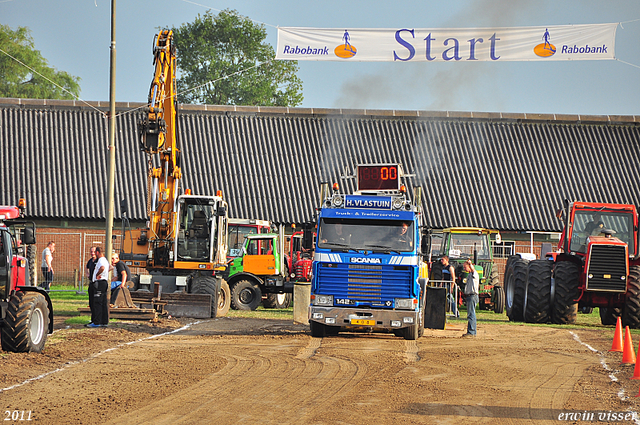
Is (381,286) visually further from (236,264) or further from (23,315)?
(236,264)

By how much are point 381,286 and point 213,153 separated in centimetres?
2315

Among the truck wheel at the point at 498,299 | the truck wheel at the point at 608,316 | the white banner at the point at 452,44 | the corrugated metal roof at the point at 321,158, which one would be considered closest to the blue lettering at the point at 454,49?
the white banner at the point at 452,44

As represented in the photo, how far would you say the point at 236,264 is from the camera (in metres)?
25.5

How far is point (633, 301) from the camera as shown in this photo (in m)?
19.2

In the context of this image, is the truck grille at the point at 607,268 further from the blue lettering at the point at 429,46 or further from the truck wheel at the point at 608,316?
the blue lettering at the point at 429,46

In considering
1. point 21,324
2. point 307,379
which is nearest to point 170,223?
point 21,324

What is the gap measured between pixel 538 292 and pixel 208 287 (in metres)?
8.76

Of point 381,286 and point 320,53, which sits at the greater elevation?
point 320,53

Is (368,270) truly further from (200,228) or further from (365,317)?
(200,228)

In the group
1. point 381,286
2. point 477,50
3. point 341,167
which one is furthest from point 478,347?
point 341,167

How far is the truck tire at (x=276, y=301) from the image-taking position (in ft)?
87.0

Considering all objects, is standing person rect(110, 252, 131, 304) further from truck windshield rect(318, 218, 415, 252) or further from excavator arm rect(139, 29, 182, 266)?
truck windshield rect(318, 218, 415, 252)

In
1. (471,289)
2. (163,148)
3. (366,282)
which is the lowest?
(471,289)

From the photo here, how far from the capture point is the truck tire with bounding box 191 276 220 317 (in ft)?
69.8
